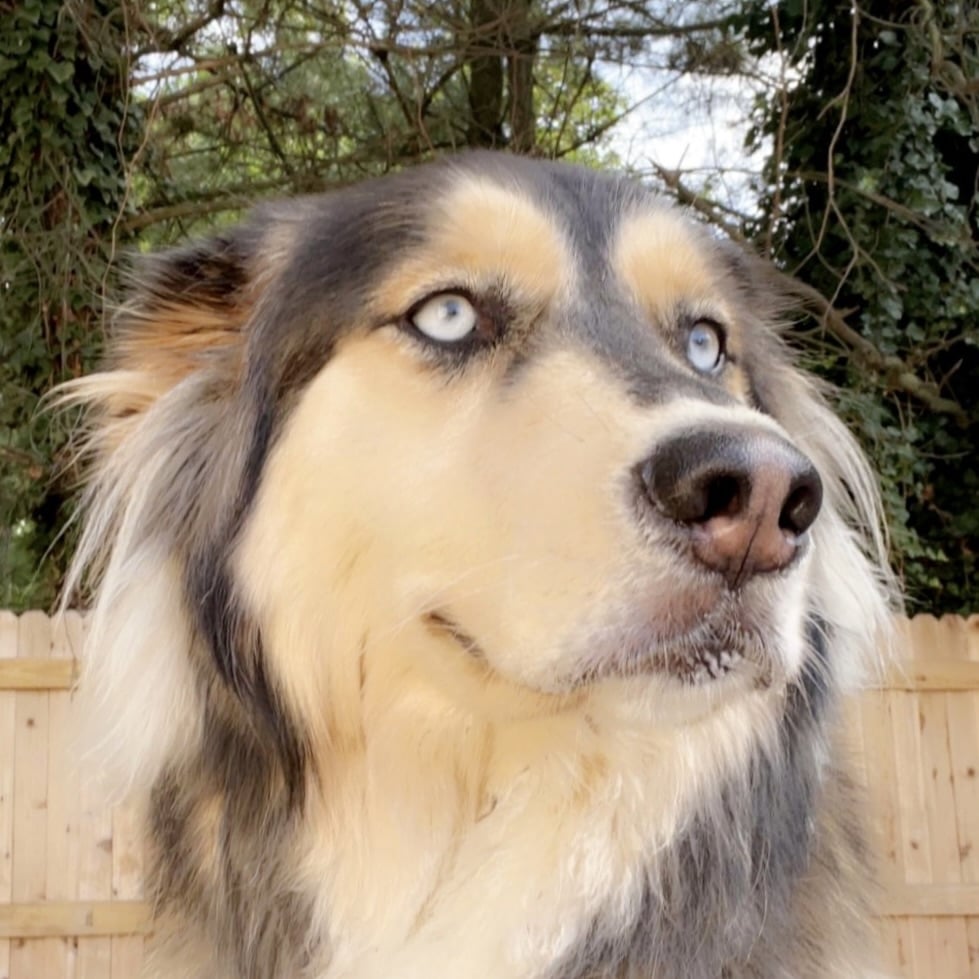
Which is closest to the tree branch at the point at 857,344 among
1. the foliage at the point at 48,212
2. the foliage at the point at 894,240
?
the foliage at the point at 894,240

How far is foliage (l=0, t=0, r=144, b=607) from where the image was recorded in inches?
186

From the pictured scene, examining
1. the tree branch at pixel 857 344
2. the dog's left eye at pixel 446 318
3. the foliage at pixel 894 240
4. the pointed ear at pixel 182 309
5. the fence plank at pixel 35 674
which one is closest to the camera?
the dog's left eye at pixel 446 318

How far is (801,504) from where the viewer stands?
4.17ft

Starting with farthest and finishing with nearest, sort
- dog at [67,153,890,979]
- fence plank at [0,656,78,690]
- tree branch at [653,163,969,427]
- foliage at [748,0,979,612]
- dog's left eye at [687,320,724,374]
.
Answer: foliage at [748,0,979,612] → fence plank at [0,656,78,690] → tree branch at [653,163,969,427] → dog's left eye at [687,320,724,374] → dog at [67,153,890,979]

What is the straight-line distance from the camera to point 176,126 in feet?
17.5

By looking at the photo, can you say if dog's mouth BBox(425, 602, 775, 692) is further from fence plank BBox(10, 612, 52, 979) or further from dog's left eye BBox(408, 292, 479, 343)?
fence plank BBox(10, 612, 52, 979)

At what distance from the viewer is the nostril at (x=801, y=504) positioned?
1.25 meters

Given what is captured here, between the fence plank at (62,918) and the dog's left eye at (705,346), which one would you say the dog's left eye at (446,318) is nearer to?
the dog's left eye at (705,346)

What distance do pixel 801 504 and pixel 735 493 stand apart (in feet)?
0.31

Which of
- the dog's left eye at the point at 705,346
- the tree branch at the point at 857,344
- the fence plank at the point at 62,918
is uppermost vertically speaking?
the tree branch at the point at 857,344

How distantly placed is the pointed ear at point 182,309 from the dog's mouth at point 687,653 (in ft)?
3.25

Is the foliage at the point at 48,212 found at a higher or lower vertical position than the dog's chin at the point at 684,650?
higher

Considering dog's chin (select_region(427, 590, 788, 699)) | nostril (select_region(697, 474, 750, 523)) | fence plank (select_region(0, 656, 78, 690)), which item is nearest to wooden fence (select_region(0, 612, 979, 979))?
fence plank (select_region(0, 656, 78, 690))

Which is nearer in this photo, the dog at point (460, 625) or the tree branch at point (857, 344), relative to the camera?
the dog at point (460, 625)
